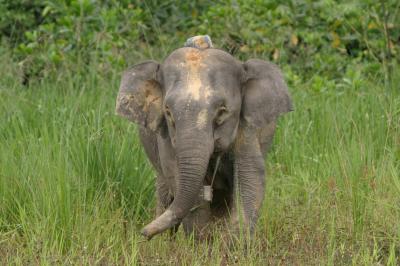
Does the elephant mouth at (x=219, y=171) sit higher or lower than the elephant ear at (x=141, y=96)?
lower

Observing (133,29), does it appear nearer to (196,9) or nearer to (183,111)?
(196,9)

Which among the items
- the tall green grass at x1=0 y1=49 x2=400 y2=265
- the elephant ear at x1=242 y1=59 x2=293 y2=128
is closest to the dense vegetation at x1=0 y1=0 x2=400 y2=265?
the tall green grass at x1=0 y1=49 x2=400 y2=265

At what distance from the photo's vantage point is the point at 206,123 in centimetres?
606

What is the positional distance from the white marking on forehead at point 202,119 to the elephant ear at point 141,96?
1.82ft

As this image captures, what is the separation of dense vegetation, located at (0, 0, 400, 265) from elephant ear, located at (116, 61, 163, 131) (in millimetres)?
508

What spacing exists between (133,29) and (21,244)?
5057mm

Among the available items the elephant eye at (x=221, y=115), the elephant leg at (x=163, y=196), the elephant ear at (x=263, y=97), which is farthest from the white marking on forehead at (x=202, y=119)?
the elephant leg at (x=163, y=196)

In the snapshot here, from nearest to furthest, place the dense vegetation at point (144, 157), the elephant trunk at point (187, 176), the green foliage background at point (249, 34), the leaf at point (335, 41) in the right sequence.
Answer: the elephant trunk at point (187, 176) → the dense vegetation at point (144, 157) → the green foliage background at point (249, 34) → the leaf at point (335, 41)

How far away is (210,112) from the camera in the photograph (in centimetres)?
612

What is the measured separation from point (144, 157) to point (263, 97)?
1.32m

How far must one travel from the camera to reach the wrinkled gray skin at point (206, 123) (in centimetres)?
602

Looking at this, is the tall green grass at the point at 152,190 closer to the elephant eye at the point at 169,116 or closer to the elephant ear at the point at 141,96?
the elephant ear at the point at 141,96

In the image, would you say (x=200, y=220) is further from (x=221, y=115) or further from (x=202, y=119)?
(x=202, y=119)

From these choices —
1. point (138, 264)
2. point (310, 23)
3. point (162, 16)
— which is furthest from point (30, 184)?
point (162, 16)
